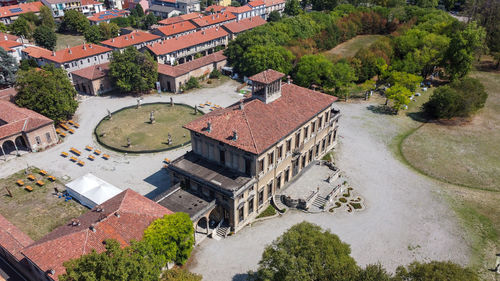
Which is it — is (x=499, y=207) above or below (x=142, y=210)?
below

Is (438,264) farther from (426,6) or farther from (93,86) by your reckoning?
(426,6)

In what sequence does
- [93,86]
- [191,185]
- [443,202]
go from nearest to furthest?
1. [191,185]
2. [443,202]
3. [93,86]

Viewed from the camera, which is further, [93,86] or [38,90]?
[93,86]

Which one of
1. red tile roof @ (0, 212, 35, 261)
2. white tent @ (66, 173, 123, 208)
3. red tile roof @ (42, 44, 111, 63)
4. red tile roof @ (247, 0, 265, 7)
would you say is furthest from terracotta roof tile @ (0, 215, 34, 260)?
red tile roof @ (247, 0, 265, 7)

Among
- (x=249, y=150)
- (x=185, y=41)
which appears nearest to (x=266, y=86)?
(x=249, y=150)

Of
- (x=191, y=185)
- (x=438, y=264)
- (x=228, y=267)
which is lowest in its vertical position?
(x=228, y=267)

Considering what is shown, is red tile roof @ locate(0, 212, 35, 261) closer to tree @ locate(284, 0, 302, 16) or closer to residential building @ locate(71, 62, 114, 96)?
residential building @ locate(71, 62, 114, 96)

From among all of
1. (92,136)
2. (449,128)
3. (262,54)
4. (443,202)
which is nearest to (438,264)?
(443,202)

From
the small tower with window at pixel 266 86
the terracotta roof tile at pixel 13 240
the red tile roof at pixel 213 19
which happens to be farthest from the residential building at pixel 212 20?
the terracotta roof tile at pixel 13 240
